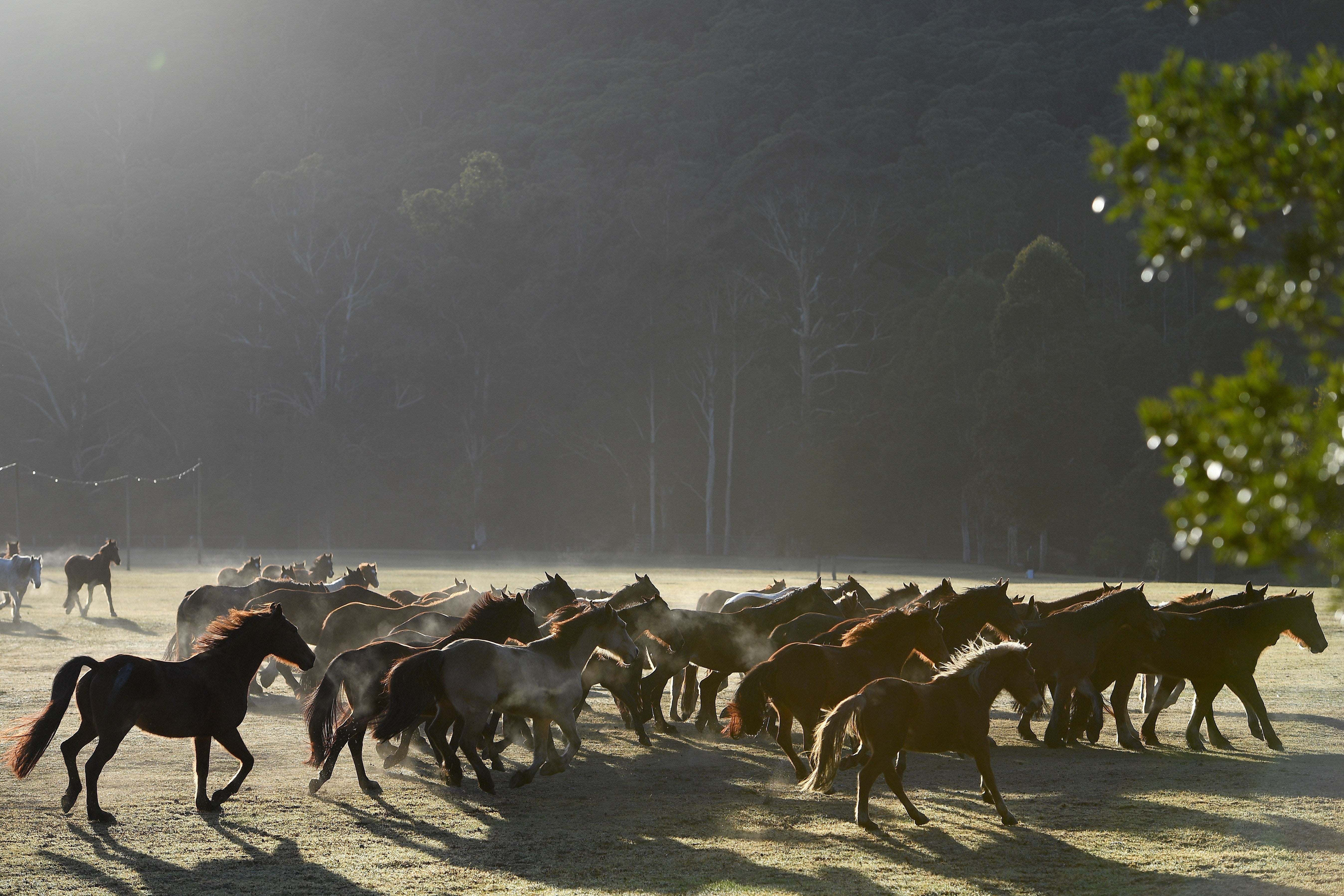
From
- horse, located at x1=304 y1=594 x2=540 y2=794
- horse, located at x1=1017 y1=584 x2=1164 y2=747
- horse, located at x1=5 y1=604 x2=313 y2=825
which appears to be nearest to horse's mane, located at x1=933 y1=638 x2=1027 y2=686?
horse, located at x1=1017 y1=584 x2=1164 y2=747

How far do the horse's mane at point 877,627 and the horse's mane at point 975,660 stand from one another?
981mm

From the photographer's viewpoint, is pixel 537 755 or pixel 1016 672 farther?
pixel 537 755

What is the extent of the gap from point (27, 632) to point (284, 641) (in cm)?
1382

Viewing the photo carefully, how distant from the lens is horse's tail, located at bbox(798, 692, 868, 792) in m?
7.79

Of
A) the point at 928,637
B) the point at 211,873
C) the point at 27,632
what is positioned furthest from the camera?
the point at 27,632

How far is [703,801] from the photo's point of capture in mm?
8766

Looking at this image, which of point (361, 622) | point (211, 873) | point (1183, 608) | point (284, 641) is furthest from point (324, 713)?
point (1183, 608)

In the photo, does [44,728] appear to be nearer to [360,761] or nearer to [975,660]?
[360,761]

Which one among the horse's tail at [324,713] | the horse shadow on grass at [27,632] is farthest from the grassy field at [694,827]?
the horse shadow on grass at [27,632]

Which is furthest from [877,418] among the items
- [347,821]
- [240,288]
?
[347,821]

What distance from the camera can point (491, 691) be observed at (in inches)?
349

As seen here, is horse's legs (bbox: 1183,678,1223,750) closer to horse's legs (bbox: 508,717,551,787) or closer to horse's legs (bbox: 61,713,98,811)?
horse's legs (bbox: 508,717,551,787)

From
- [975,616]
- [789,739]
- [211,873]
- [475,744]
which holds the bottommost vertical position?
[211,873]

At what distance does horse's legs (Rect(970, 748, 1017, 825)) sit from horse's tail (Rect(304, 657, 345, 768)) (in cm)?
461
